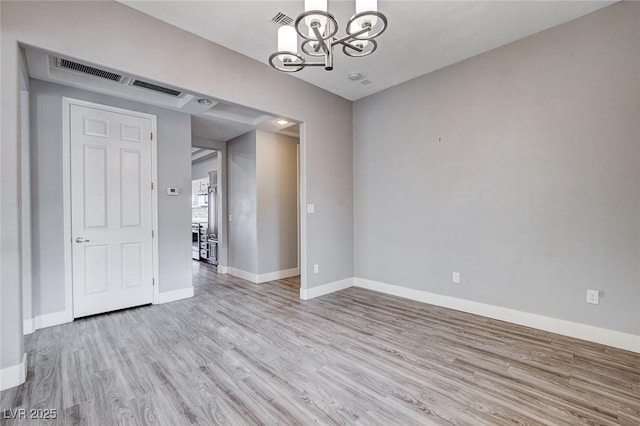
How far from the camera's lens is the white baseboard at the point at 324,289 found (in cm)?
412

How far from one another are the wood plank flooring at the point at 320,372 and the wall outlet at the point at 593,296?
0.40m

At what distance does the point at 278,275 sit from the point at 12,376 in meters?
3.62

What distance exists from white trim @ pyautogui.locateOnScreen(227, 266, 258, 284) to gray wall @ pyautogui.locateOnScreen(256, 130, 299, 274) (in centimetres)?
18

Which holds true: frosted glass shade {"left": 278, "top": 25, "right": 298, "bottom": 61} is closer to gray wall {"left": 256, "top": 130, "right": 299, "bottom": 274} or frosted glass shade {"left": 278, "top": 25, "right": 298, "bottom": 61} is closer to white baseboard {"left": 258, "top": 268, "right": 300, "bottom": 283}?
gray wall {"left": 256, "top": 130, "right": 299, "bottom": 274}

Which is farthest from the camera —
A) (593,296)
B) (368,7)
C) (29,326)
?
(29,326)

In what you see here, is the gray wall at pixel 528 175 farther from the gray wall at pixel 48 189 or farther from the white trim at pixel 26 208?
the white trim at pixel 26 208

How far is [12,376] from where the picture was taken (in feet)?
6.77

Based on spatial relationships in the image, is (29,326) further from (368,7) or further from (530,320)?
(530,320)

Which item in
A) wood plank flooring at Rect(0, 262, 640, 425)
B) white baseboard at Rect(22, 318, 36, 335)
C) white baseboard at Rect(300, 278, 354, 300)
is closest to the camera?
wood plank flooring at Rect(0, 262, 640, 425)

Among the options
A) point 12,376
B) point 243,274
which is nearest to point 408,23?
point 12,376

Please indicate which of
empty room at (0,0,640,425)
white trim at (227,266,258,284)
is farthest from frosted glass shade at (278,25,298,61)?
white trim at (227,266,258,284)

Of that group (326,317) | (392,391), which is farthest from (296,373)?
(326,317)

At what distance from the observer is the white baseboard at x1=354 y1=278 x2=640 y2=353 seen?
259cm

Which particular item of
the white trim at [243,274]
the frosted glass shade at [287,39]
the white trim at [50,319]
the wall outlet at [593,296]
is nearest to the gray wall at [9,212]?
the white trim at [50,319]
